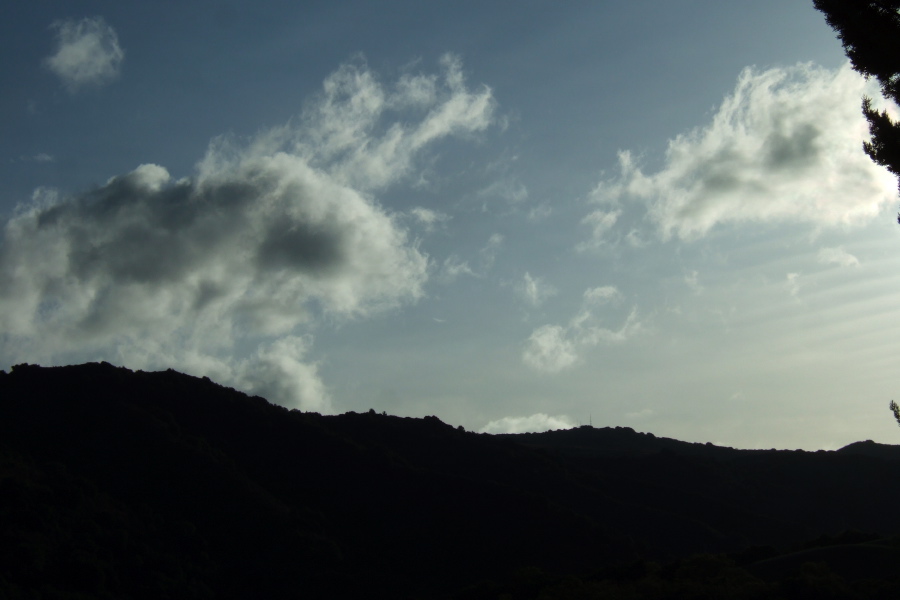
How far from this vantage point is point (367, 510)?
75250 millimetres

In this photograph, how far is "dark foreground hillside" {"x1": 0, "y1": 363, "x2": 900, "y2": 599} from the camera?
169ft

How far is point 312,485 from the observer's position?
255 ft

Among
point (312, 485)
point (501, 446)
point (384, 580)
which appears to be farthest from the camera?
point (501, 446)

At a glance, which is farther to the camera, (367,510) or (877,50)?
(367,510)

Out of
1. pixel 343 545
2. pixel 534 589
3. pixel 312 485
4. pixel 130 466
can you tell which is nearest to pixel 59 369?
pixel 130 466

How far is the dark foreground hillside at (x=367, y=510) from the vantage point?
169 feet

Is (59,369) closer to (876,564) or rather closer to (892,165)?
(876,564)

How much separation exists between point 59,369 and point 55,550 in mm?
36672

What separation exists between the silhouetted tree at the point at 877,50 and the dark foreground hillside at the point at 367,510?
27049mm

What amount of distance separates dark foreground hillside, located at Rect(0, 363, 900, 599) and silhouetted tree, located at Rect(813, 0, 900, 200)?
2705 cm

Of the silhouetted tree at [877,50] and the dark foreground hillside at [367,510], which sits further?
the dark foreground hillside at [367,510]

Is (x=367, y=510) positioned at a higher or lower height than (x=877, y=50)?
lower

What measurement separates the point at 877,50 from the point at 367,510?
6415 centimetres

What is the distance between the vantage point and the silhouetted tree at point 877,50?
19.0 metres
